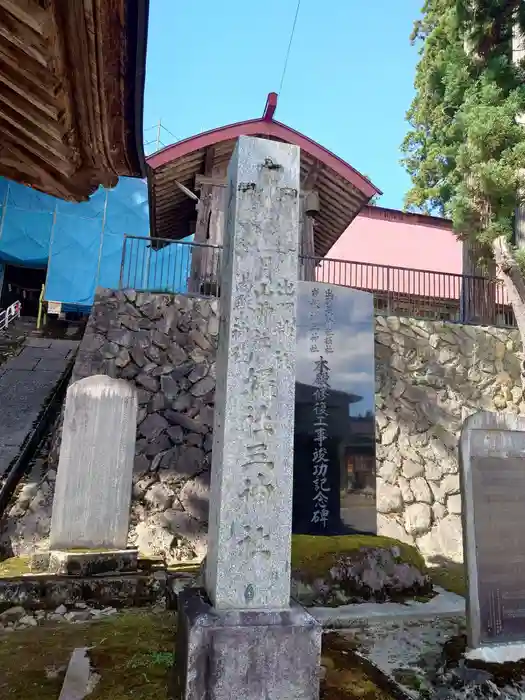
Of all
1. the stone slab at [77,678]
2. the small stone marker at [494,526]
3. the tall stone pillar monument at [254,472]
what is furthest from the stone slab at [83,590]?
the small stone marker at [494,526]

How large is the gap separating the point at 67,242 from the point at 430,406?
12.9 m

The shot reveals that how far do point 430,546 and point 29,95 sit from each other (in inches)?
338

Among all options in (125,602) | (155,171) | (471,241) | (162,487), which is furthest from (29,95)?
(471,241)

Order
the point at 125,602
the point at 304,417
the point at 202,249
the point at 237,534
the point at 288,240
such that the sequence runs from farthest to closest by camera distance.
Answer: the point at 202,249 → the point at 304,417 → the point at 125,602 → the point at 288,240 → the point at 237,534

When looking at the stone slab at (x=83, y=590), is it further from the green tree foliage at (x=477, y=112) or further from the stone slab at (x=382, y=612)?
the green tree foliage at (x=477, y=112)

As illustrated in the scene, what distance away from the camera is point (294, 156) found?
3178 millimetres

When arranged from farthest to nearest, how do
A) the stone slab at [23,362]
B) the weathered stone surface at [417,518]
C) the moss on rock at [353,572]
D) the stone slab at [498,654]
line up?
1. the stone slab at [23,362]
2. the weathered stone surface at [417,518]
3. the moss on rock at [353,572]
4. the stone slab at [498,654]

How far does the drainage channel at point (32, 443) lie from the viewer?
23.5 ft

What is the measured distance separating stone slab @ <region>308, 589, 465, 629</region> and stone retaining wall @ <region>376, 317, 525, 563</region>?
3637 mm

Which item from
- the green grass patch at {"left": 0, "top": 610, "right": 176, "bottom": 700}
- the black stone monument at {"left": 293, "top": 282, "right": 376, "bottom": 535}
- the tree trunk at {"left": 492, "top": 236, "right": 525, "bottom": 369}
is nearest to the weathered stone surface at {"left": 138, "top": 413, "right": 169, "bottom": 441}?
the black stone monument at {"left": 293, "top": 282, "right": 376, "bottom": 535}

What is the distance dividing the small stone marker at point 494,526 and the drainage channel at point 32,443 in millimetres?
6289

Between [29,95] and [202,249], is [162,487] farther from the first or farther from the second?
[29,95]

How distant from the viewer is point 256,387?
9.27 ft

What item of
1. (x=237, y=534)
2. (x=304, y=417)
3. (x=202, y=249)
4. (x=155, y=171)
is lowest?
(x=237, y=534)
